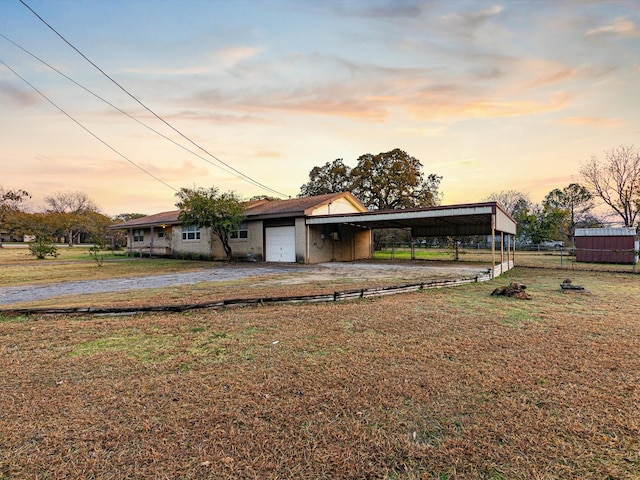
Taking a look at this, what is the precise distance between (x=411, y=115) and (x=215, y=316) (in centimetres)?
1244

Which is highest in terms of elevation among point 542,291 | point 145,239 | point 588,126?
point 588,126

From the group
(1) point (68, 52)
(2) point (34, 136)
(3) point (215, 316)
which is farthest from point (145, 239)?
(3) point (215, 316)

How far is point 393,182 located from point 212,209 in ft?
62.8

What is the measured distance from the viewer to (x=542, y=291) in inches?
326

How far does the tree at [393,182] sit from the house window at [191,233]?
16.9 metres

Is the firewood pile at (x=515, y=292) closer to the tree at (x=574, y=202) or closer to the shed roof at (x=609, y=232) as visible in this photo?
the shed roof at (x=609, y=232)

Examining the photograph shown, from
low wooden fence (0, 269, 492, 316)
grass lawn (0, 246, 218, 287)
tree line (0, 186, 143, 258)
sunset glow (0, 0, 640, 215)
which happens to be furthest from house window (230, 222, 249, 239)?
tree line (0, 186, 143, 258)

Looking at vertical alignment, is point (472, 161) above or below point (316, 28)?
below

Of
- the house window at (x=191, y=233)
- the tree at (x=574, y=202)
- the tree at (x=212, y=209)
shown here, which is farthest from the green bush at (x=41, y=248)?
the tree at (x=574, y=202)

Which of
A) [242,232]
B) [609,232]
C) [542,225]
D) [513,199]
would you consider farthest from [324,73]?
[513,199]

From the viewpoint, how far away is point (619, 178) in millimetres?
31047

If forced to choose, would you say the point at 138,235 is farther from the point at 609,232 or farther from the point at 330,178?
the point at 609,232

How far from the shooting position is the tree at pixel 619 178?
29797 mm

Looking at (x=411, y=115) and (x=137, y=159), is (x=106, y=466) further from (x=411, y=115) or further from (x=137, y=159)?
A: (x=137, y=159)
